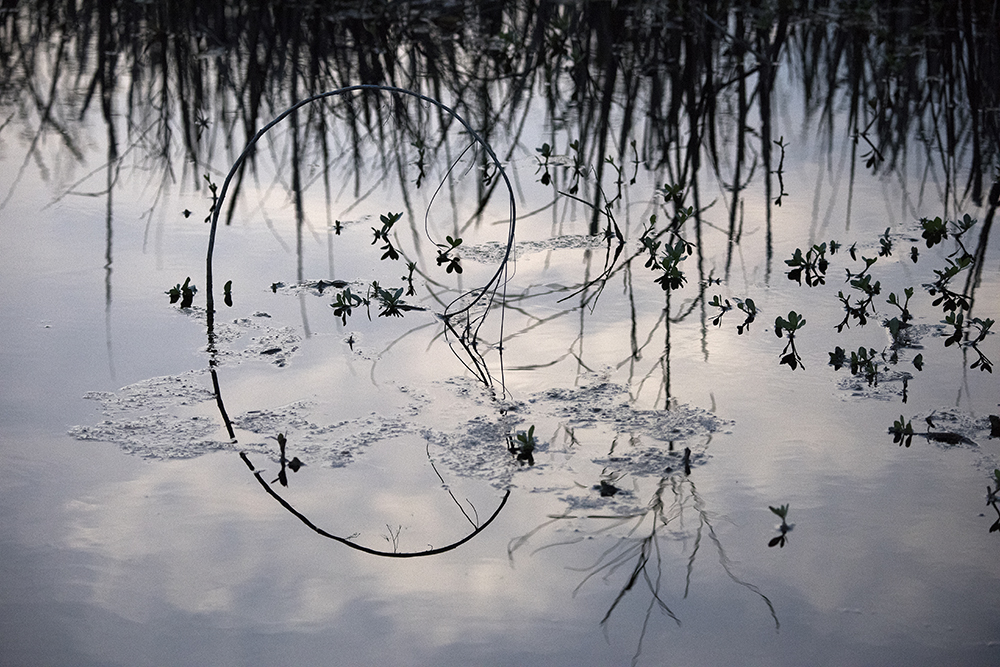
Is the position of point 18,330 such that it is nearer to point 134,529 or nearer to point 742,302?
point 134,529

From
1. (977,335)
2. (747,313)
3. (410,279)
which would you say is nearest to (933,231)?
(977,335)

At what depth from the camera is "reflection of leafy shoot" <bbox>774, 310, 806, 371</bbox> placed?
3.21 metres

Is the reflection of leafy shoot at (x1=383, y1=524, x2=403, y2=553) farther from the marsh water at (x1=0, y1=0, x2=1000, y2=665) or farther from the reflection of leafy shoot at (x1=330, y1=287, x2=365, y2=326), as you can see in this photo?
the reflection of leafy shoot at (x1=330, y1=287, x2=365, y2=326)

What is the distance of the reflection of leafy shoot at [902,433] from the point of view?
2.78m

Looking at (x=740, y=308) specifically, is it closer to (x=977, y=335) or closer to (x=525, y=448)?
(x=977, y=335)

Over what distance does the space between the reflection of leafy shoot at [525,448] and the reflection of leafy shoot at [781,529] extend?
0.59m

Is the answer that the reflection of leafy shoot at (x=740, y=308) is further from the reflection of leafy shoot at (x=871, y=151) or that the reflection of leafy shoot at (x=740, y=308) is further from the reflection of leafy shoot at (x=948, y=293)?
the reflection of leafy shoot at (x=871, y=151)

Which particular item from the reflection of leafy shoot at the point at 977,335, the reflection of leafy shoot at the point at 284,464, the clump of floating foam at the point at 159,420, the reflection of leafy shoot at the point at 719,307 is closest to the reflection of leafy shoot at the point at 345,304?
the clump of floating foam at the point at 159,420

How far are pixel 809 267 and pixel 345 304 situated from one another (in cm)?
155

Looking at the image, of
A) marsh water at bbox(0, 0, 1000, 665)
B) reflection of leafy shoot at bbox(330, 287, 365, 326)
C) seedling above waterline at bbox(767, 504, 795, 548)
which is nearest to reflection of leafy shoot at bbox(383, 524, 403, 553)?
marsh water at bbox(0, 0, 1000, 665)

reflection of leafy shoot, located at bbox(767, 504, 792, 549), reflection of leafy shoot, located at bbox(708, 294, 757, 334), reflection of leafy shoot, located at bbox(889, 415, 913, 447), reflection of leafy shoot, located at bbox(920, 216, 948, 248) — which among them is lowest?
reflection of leafy shoot, located at bbox(767, 504, 792, 549)

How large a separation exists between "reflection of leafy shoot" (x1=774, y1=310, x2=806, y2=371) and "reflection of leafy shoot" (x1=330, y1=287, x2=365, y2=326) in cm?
129

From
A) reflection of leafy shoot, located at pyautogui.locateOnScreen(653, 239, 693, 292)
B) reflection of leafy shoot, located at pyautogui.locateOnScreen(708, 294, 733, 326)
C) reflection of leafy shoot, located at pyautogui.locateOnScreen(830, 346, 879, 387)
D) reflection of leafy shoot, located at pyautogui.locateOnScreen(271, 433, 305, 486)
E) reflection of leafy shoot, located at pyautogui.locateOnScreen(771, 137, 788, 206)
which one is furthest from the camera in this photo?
reflection of leafy shoot, located at pyautogui.locateOnScreen(771, 137, 788, 206)

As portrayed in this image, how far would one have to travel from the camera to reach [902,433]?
9.16ft
